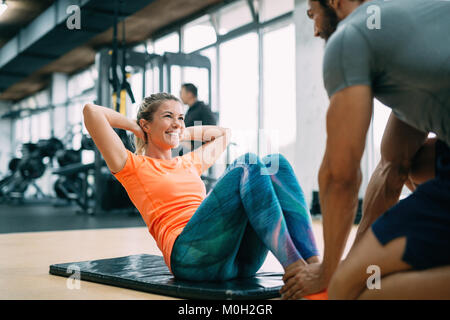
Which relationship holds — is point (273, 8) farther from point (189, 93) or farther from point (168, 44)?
point (168, 44)

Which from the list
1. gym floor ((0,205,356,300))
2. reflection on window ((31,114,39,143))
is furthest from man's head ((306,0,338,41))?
reflection on window ((31,114,39,143))

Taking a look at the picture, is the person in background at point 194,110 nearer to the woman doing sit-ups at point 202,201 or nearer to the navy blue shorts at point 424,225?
the woman doing sit-ups at point 202,201

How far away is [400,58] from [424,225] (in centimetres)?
36

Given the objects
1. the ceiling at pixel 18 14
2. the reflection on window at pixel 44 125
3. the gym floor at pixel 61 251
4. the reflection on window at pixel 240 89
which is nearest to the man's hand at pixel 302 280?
the gym floor at pixel 61 251

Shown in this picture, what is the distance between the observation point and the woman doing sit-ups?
1.39 metres

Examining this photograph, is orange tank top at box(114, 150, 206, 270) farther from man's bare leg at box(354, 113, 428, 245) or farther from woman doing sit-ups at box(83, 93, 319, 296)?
man's bare leg at box(354, 113, 428, 245)

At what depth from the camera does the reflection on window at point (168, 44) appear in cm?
771

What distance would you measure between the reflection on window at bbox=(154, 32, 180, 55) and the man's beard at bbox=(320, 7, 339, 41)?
21.5 feet

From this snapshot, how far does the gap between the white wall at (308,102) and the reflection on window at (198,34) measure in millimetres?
1790

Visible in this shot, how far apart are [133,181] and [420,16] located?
3.36 ft

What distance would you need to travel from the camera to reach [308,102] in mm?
5469

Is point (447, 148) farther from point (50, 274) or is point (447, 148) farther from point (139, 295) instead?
point (50, 274)

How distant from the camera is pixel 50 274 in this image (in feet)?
6.39

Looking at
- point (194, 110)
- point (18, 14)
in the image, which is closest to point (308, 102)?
point (194, 110)
